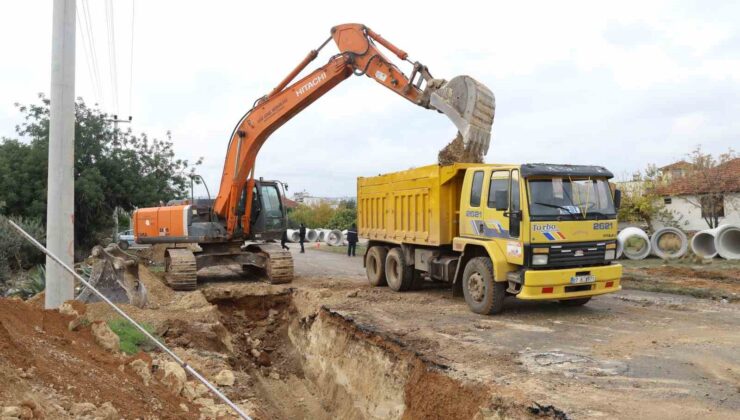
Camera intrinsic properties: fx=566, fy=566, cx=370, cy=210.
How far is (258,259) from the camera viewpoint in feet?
48.7

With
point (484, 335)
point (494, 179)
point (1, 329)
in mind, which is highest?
point (494, 179)

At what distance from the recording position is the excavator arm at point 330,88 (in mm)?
10625

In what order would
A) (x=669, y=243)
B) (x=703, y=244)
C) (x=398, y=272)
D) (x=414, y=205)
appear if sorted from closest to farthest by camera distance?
1. (x=414, y=205)
2. (x=398, y=272)
3. (x=703, y=244)
4. (x=669, y=243)

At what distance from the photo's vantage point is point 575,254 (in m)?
9.07

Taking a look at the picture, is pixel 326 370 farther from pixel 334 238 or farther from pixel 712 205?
pixel 334 238

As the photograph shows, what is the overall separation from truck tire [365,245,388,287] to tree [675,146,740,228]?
2054cm

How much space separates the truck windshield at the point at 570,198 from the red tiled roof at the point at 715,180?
21016 millimetres

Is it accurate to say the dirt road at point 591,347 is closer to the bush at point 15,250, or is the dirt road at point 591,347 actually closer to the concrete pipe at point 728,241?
the concrete pipe at point 728,241

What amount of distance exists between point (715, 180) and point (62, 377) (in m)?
29.3

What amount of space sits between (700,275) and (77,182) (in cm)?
2157

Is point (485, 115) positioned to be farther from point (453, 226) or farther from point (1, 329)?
point (1, 329)

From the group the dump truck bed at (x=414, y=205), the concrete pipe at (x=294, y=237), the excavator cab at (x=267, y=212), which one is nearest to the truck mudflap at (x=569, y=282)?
the dump truck bed at (x=414, y=205)

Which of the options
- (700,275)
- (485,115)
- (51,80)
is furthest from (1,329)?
(700,275)

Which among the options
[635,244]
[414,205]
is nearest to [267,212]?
[414,205]
